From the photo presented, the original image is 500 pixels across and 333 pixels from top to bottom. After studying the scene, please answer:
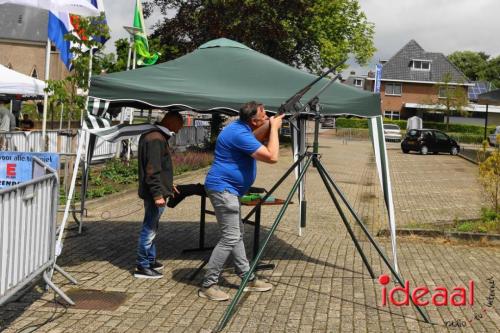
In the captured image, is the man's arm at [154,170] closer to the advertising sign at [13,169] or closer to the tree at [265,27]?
the advertising sign at [13,169]

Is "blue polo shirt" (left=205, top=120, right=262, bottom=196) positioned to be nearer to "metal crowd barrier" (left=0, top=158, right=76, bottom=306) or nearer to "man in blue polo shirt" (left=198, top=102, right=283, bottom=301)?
"man in blue polo shirt" (left=198, top=102, right=283, bottom=301)

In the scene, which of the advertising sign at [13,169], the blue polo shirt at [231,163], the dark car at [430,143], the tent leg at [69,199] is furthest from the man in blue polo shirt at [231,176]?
the dark car at [430,143]

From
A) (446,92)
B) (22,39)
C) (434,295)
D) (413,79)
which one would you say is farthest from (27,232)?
(413,79)

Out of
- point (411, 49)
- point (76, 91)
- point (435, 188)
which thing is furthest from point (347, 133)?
point (76, 91)

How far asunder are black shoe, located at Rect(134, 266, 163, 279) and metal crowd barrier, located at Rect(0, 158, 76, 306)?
3.70 ft

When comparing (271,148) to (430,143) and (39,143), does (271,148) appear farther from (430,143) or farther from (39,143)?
(430,143)

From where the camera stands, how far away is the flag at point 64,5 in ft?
31.8

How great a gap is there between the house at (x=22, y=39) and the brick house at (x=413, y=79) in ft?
135

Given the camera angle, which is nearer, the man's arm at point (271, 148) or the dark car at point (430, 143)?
the man's arm at point (271, 148)

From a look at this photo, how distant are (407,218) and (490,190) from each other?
6.75 feet

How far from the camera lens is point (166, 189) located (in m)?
6.57

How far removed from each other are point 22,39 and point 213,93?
6939 centimetres

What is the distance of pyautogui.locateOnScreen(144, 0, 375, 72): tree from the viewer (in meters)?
33.2

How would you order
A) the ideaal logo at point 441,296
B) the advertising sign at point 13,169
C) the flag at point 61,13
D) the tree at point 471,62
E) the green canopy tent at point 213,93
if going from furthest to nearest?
the tree at point 471,62, the flag at point 61,13, the green canopy tent at point 213,93, the advertising sign at point 13,169, the ideaal logo at point 441,296
